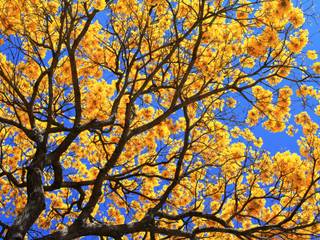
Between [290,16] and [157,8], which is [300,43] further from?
[157,8]

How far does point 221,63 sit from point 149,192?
3.46 meters

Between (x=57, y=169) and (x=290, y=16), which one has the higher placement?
(x=290, y=16)

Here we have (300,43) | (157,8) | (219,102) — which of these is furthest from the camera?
(219,102)

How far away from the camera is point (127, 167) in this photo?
916 centimetres

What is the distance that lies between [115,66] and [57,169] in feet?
8.44

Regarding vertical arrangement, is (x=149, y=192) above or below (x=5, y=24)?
below

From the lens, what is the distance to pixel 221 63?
754 centimetres

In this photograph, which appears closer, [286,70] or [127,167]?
[286,70]

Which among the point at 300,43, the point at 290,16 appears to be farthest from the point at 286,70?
the point at 290,16

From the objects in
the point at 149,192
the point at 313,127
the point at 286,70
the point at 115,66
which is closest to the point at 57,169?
the point at 115,66

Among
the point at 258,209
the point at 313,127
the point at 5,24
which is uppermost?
the point at 5,24

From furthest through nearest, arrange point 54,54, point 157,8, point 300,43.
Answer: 1. point 157,8
2. point 300,43
3. point 54,54

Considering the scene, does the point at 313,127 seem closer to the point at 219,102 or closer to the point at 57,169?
the point at 219,102

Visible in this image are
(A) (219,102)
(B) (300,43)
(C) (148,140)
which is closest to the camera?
(B) (300,43)
